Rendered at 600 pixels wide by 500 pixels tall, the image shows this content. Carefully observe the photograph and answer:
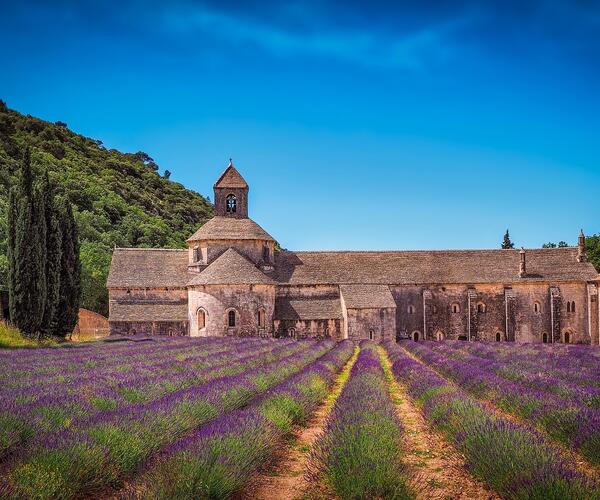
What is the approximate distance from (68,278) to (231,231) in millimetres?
14084

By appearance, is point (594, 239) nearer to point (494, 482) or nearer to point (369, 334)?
point (369, 334)

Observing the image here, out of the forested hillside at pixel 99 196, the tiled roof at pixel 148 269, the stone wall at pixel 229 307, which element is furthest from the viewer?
the forested hillside at pixel 99 196

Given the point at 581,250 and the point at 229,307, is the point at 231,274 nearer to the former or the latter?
the point at 229,307

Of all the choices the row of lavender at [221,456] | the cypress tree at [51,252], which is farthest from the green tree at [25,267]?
the row of lavender at [221,456]

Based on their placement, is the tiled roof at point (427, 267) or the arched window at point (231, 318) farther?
the tiled roof at point (427, 267)

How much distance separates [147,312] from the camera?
49062 millimetres

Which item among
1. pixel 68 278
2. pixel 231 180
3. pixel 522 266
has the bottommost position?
pixel 68 278

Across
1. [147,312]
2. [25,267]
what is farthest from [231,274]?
[25,267]

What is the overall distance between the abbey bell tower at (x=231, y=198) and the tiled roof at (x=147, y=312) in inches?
361

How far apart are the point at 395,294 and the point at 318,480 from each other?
4294 cm

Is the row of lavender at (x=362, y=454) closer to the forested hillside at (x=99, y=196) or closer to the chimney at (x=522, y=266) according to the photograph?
the chimney at (x=522, y=266)

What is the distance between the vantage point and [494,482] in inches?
305

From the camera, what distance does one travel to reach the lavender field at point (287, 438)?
7238mm

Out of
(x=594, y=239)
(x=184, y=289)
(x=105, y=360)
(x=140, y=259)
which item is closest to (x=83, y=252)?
(x=140, y=259)
